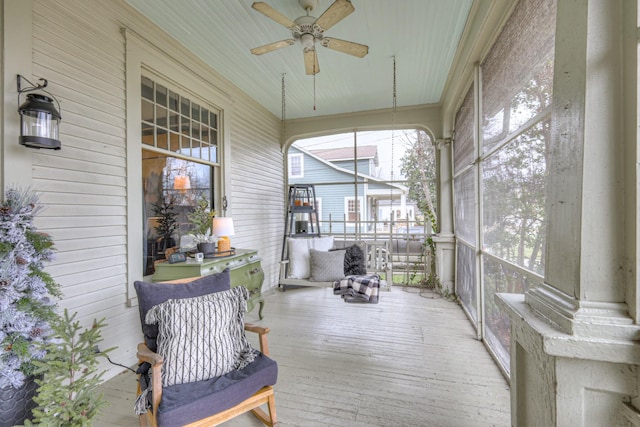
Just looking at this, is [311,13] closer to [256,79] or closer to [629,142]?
[256,79]

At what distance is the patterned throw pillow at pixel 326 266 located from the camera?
3762mm

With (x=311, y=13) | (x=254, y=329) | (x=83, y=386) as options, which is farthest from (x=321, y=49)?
(x=83, y=386)

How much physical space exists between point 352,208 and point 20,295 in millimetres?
4680

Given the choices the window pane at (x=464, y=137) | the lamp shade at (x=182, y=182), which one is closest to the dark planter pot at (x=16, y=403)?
the lamp shade at (x=182, y=182)

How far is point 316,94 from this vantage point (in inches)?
172

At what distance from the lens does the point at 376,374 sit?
2.28 metres

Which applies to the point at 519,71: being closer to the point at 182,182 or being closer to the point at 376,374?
the point at 376,374

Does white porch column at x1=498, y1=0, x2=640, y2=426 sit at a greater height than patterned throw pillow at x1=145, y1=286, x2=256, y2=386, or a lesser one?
greater

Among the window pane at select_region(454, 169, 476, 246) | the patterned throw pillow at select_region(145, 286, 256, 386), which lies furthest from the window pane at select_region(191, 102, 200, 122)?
the window pane at select_region(454, 169, 476, 246)

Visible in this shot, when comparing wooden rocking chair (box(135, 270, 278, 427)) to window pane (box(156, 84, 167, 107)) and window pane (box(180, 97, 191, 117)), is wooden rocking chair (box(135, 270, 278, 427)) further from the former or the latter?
window pane (box(180, 97, 191, 117))

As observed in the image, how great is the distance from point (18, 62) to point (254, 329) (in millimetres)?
2365

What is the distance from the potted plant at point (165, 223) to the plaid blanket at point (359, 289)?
2.02m

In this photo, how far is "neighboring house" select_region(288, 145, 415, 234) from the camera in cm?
528

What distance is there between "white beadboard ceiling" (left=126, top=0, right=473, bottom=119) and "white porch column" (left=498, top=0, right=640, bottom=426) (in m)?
2.17
